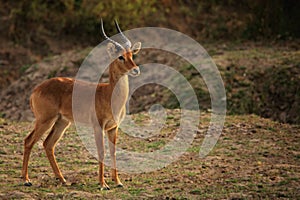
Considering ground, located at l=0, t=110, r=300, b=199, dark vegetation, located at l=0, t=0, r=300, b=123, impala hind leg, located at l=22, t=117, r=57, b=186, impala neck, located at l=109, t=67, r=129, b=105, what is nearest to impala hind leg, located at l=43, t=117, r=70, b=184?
ground, located at l=0, t=110, r=300, b=199

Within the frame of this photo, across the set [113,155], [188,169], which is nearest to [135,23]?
[188,169]

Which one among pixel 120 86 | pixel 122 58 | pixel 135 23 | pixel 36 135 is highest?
pixel 135 23

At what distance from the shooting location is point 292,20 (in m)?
19.6

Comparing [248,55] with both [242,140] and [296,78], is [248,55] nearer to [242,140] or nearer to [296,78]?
[296,78]

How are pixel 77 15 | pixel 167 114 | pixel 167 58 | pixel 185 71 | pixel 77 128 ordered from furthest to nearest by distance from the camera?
pixel 77 15, pixel 167 58, pixel 185 71, pixel 167 114, pixel 77 128

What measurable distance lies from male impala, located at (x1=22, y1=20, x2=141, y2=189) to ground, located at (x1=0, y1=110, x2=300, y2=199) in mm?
340

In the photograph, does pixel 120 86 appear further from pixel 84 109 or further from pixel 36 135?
pixel 36 135

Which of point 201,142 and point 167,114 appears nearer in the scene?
point 201,142

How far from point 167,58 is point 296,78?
3.84 meters

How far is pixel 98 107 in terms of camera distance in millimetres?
9461

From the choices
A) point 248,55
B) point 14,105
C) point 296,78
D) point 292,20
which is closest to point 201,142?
point 296,78

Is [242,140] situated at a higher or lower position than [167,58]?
lower

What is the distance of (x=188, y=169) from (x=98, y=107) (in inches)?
68.4

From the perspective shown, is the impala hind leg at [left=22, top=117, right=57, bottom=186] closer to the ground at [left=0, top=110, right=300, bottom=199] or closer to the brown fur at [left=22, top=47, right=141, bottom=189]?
the brown fur at [left=22, top=47, right=141, bottom=189]
